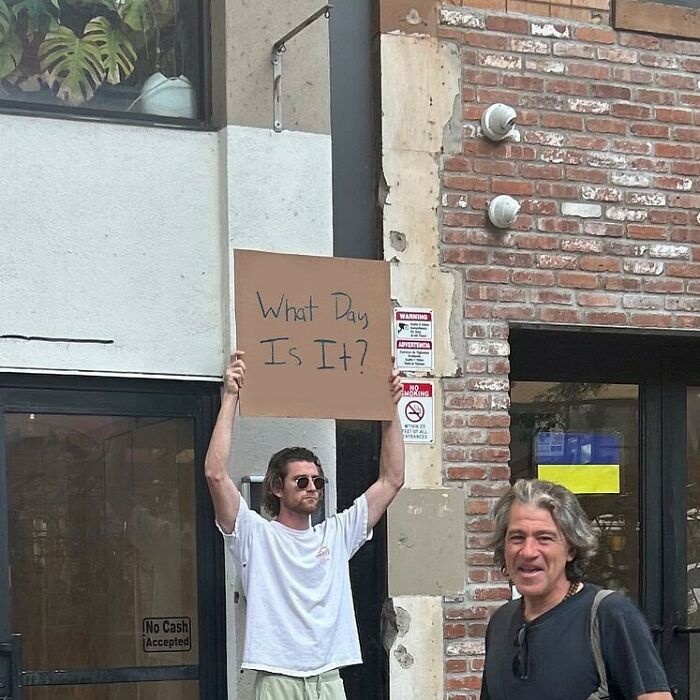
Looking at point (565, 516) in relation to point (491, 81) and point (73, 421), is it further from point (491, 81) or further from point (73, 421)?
point (491, 81)

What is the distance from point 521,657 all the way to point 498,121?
10.6 feet

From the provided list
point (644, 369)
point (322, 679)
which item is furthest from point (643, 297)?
point (322, 679)

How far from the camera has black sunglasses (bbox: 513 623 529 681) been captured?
3.54 meters

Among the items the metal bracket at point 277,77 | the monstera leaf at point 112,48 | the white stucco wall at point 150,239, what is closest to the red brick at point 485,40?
the metal bracket at point 277,77

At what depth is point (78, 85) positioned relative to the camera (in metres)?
5.93

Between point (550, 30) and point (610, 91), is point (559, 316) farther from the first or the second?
point (550, 30)

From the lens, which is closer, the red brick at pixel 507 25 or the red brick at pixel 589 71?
the red brick at pixel 507 25

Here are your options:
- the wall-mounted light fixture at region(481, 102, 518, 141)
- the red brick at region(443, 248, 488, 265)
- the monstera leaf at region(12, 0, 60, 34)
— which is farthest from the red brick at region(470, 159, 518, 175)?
the monstera leaf at region(12, 0, 60, 34)

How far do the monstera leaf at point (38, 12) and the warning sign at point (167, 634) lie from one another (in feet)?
8.01

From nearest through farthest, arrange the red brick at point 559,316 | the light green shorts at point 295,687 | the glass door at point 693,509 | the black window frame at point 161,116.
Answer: the light green shorts at point 295,687, the black window frame at point 161,116, the red brick at point 559,316, the glass door at point 693,509

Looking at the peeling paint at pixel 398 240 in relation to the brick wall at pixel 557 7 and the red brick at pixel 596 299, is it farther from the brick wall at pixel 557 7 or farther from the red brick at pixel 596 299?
the brick wall at pixel 557 7

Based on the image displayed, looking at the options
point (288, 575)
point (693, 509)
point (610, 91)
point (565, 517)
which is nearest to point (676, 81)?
point (610, 91)

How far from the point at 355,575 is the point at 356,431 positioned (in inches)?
23.9

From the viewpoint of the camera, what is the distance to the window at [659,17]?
668 centimetres
